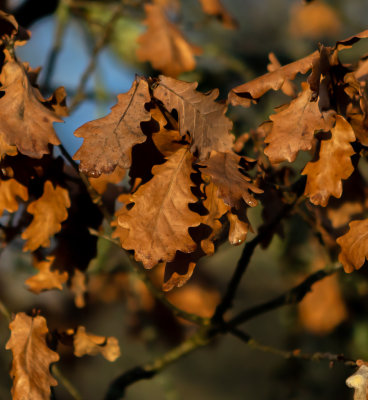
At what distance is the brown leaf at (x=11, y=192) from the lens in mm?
1078

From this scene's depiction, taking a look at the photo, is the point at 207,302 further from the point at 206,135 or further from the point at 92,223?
the point at 206,135

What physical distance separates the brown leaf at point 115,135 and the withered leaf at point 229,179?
0.41 feet

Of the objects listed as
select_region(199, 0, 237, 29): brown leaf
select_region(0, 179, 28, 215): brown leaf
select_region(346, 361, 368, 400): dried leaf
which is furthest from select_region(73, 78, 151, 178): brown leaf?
select_region(199, 0, 237, 29): brown leaf

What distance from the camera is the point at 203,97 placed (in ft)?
3.17

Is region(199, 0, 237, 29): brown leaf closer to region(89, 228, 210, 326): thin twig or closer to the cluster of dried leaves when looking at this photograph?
the cluster of dried leaves

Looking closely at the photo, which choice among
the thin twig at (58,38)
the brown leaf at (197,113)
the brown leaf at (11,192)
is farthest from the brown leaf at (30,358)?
the thin twig at (58,38)

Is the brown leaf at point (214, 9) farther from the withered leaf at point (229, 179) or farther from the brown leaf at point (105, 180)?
the withered leaf at point (229, 179)

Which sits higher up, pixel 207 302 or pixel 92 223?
pixel 92 223

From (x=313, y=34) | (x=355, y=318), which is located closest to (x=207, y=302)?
(x=355, y=318)

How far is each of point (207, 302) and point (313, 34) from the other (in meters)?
4.25

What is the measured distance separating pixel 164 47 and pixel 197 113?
891mm

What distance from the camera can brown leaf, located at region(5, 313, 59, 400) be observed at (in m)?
1.01

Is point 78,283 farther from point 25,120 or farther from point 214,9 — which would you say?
point 214,9

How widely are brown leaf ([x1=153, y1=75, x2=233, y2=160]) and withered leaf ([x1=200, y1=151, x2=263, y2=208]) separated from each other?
22mm
